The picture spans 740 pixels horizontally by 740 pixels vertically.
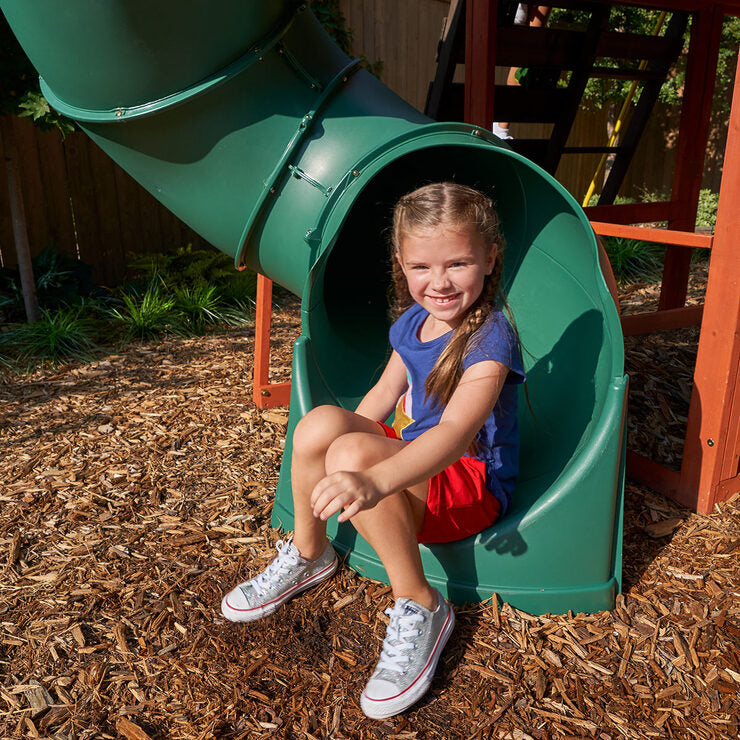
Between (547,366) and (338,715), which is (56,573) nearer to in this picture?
(338,715)

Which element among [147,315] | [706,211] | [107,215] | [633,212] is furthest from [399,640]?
[706,211]

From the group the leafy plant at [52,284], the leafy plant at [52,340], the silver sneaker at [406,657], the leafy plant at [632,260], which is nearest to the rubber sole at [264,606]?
the silver sneaker at [406,657]

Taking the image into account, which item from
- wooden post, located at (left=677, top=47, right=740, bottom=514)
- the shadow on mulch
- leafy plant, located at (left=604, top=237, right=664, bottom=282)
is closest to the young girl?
the shadow on mulch

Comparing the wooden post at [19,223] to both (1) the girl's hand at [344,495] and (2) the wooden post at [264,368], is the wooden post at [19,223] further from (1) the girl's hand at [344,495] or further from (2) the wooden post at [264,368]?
(1) the girl's hand at [344,495]

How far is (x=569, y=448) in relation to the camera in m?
2.20

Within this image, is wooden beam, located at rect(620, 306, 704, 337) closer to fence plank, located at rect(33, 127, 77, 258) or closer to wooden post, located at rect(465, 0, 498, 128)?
wooden post, located at rect(465, 0, 498, 128)

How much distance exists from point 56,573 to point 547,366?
178 centimetres

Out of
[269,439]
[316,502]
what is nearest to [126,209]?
[269,439]

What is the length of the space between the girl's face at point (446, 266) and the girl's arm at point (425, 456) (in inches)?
8.2

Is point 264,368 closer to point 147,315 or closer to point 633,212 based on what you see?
point 147,315

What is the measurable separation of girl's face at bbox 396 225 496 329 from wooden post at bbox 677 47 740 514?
794mm

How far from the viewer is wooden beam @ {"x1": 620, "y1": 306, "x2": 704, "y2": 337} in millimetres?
3568

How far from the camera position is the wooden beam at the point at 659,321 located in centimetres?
357

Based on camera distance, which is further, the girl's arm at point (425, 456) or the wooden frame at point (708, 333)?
the wooden frame at point (708, 333)
